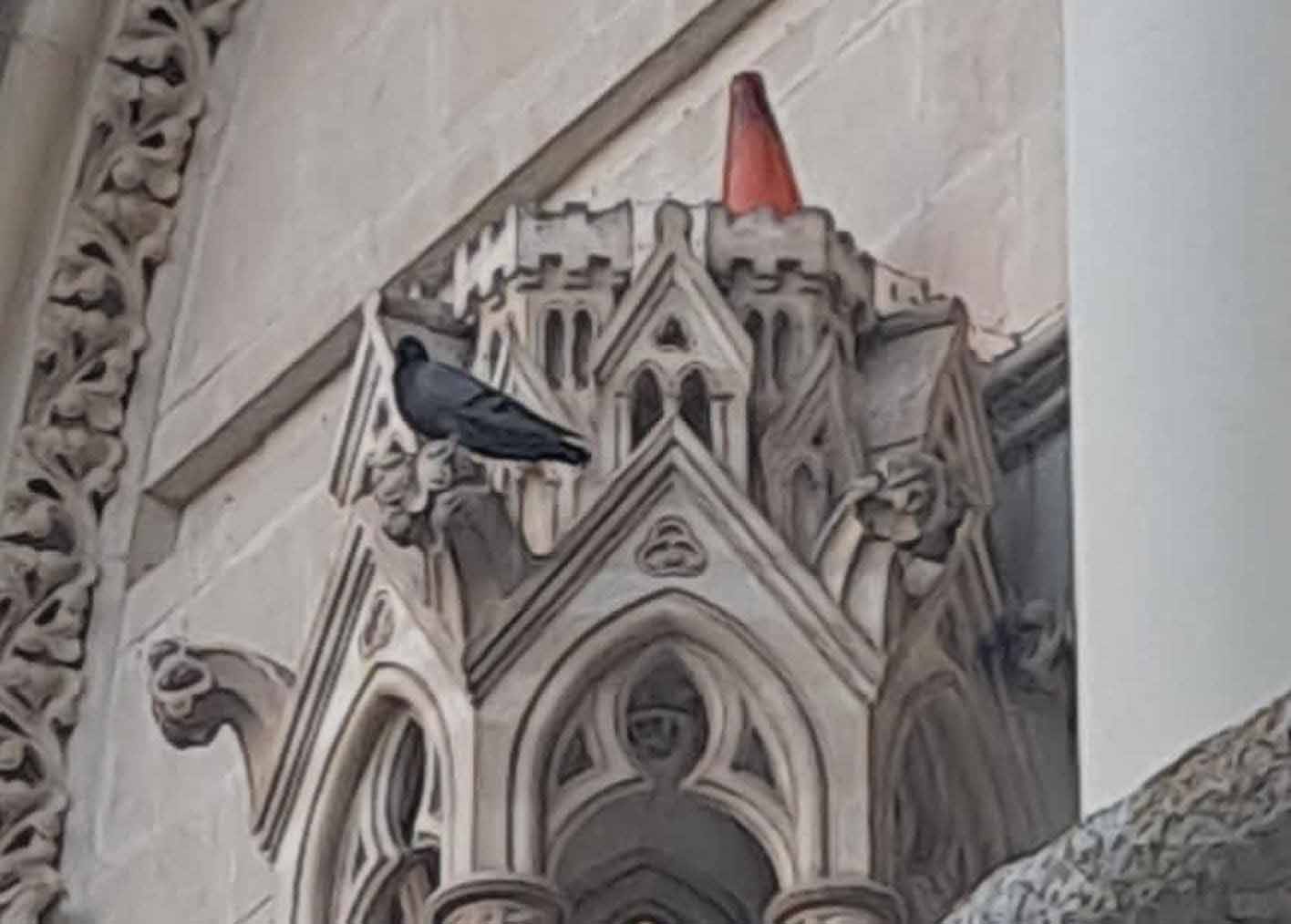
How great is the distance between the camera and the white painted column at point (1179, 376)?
2.36m

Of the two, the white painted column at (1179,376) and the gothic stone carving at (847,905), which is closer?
the white painted column at (1179,376)

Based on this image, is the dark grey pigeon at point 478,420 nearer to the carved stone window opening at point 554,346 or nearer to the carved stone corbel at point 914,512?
the carved stone window opening at point 554,346

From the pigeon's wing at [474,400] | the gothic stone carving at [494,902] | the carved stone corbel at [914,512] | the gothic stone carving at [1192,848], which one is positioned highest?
the pigeon's wing at [474,400]

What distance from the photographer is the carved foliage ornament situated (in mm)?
4602

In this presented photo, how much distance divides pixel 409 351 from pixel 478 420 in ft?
0.59

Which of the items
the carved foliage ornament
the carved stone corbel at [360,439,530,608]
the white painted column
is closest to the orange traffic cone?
the carved stone corbel at [360,439,530,608]

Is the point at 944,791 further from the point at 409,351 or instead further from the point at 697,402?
the point at 409,351

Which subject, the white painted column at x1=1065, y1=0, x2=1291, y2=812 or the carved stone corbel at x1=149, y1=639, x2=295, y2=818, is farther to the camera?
the carved stone corbel at x1=149, y1=639, x2=295, y2=818

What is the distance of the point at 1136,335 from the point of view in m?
2.53

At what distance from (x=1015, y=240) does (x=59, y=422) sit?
1.48 m

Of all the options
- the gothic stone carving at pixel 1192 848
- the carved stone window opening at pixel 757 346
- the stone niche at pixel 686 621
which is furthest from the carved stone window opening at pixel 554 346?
the gothic stone carving at pixel 1192 848

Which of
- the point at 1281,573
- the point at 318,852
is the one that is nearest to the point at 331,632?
the point at 318,852

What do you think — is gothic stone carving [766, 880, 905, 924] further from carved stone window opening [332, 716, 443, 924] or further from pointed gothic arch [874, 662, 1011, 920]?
carved stone window opening [332, 716, 443, 924]

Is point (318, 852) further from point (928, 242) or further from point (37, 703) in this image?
point (37, 703)
